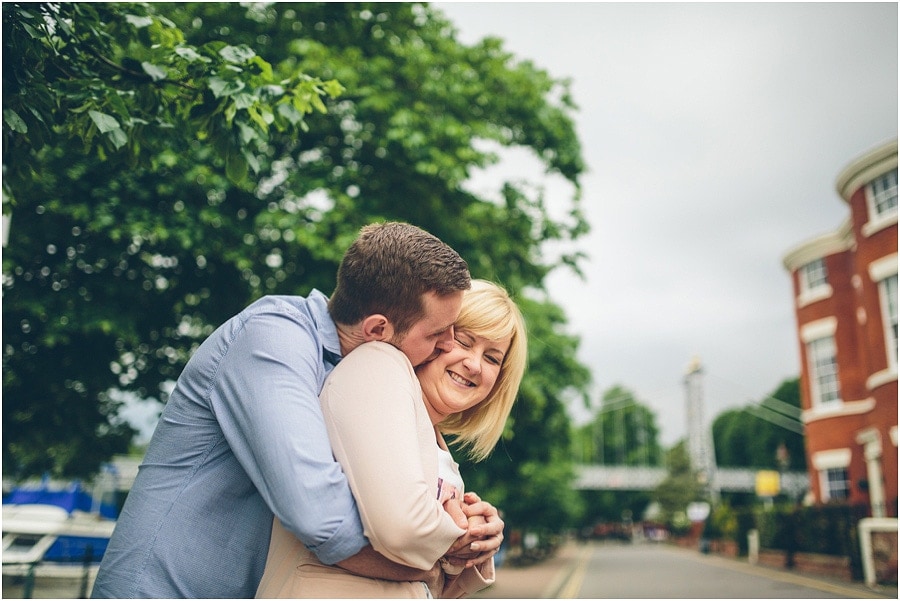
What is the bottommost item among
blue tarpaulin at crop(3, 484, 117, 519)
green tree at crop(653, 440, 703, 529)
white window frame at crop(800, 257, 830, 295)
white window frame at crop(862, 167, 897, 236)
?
blue tarpaulin at crop(3, 484, 117, 519)

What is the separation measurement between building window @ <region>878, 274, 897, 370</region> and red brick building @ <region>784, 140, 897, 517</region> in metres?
0.03

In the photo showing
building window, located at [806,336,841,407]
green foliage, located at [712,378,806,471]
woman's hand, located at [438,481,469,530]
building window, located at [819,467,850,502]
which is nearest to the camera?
woman's hand, located at [438,481,469,530]

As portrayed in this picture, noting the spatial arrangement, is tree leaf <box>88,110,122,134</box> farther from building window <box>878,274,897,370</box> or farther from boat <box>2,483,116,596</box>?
building window <box>878,274,897,370</box>

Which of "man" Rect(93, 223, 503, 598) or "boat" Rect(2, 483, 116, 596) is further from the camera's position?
"boat" Rect(2, 483, 116, 596)

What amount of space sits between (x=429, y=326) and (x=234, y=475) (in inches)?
26.7

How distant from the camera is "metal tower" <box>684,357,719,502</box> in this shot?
70.2m

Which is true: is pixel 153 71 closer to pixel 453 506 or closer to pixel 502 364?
pixel 502 364

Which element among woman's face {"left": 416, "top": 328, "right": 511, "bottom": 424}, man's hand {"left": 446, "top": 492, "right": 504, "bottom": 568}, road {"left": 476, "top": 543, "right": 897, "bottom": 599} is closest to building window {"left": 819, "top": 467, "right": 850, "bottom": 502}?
road {"left": 476, "top": 543, "right": 897, "bottom": 599}

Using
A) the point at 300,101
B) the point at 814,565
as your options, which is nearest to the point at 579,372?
the point at 814,565

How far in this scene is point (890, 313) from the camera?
1950cm

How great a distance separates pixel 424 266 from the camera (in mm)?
2123

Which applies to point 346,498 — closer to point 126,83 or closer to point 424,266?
point 424,266

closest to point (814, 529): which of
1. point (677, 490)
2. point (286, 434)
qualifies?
point (286, 434)

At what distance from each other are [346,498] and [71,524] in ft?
33.9
